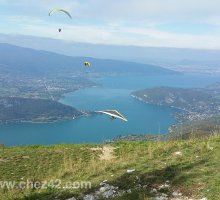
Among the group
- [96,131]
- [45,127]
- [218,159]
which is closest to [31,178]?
[218,159]

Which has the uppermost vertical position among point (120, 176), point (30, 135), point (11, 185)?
point (120, 176)

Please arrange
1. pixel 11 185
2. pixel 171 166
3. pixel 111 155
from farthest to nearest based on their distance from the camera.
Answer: pixel 111 155
pixel 11 185
pixel 171 166

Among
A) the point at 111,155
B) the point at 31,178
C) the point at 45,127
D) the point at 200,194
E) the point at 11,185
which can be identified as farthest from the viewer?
the point at 45,127

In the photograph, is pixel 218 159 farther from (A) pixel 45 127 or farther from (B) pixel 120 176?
(A) pixel 45 127

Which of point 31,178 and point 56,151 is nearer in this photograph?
point 31,178

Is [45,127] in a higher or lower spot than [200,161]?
lower

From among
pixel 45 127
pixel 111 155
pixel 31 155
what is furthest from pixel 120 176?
pixel 45 127
